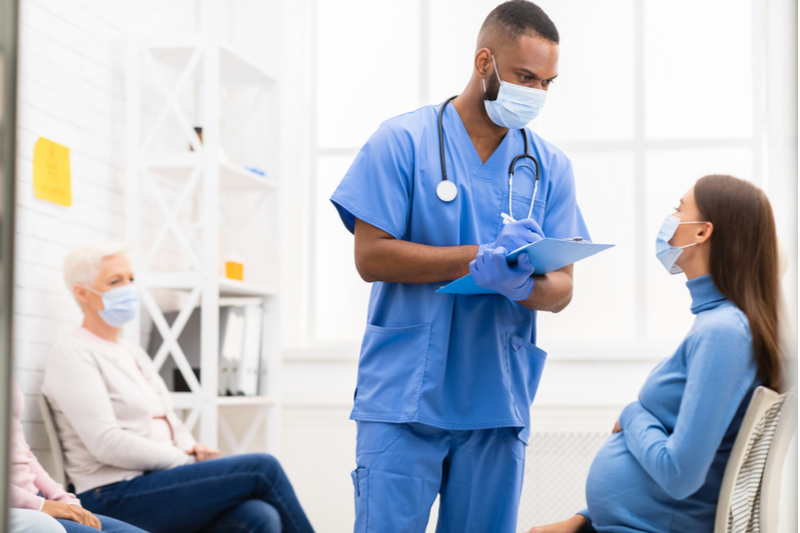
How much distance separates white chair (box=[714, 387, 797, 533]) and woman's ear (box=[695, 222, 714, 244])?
0.38 metres

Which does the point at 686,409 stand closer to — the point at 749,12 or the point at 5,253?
the point at 5,253

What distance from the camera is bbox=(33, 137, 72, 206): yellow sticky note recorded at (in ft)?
7.12

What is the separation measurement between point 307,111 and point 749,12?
1741mm

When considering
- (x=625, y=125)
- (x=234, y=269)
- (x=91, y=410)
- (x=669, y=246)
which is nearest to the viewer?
(x=669, y=246)

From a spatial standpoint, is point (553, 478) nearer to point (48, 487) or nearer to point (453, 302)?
point (453, 302)

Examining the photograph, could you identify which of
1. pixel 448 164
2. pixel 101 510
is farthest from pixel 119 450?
pixel 448 164

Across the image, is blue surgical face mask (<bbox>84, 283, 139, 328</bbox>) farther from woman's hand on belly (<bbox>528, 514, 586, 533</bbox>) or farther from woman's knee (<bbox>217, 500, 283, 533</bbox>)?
woman's hand on belly (<bbox>528, 514, 586, 533</bbox>)

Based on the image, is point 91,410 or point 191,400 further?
point 191,400

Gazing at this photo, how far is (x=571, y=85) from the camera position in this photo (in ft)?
9.90

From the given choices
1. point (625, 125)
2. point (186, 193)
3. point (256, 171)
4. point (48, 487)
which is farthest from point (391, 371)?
point (625, 125)

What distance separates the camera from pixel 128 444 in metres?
2.06

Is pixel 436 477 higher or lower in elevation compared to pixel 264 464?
higher

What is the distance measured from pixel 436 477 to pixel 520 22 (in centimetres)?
78

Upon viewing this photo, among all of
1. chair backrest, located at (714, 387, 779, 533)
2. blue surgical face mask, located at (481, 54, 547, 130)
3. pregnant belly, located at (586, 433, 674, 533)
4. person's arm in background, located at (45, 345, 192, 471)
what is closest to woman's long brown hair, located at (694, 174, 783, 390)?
chair backrest, located at (714, 387, 779, 533)
